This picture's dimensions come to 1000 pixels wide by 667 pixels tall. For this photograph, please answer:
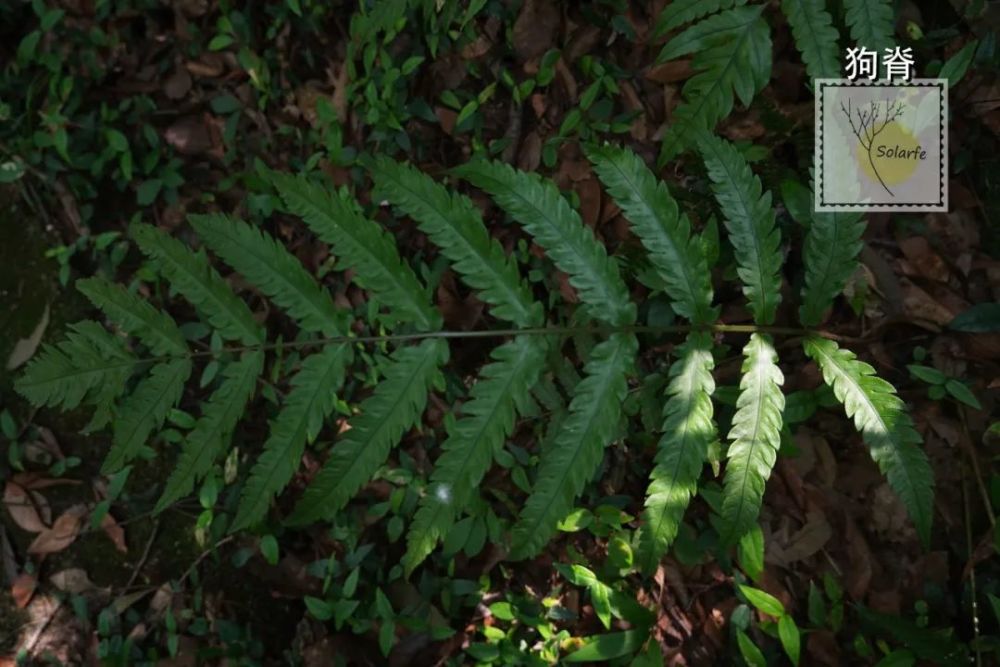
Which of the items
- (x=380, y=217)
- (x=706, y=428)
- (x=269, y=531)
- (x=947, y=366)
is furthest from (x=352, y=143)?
(x=947, y=366)

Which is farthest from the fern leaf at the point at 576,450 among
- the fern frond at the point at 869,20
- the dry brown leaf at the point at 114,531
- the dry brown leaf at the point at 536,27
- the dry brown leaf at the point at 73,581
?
the dry brown leaf at the point at 73,581

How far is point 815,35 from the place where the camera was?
190 centimetres

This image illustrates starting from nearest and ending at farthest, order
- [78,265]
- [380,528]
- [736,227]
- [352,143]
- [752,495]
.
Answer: [752,495] < [736,227] < [380,528] < [352,143] < [78,265]

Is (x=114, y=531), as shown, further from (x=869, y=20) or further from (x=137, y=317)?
(x=869, y=20)

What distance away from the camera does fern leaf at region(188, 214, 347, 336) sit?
6.02 feet

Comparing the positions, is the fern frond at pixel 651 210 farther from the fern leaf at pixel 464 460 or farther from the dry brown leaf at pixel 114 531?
the dry brown leaf at pixel 114 531

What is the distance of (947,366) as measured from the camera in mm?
2256

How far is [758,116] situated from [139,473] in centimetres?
243

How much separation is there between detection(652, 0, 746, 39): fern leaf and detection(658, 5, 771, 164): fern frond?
0.08 feet

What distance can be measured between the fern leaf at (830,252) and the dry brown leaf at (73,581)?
2.62 metres

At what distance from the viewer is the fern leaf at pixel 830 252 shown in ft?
6.12

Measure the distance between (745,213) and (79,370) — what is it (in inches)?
62.8

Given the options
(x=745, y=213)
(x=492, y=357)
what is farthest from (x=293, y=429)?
(x=745, y=213)

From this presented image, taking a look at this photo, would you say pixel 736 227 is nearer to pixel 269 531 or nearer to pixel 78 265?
pixel 269 531
